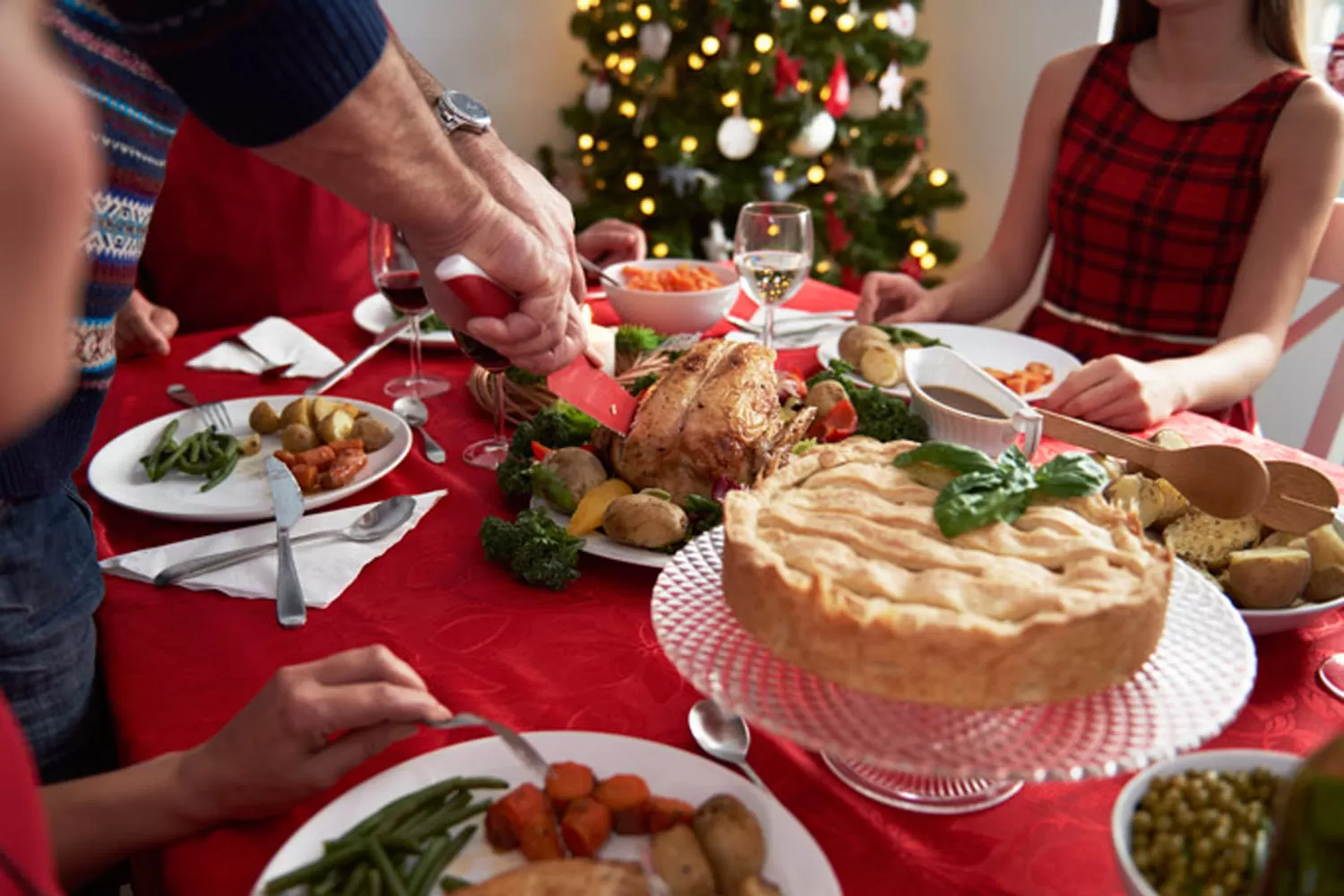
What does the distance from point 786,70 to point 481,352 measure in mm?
3710

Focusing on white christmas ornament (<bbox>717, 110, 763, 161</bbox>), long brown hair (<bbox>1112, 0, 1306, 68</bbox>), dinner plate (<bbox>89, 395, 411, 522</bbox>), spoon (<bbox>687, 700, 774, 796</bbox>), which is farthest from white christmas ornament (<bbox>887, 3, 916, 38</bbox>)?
spoon (<bbox>687, 700, 774, 796</bbox>)

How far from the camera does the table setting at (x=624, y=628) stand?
93 cm

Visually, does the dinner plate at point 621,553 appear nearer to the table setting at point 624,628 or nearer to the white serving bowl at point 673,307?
the table setting at point 624,628

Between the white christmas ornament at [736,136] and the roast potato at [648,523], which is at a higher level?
the roast potato at [648,523]

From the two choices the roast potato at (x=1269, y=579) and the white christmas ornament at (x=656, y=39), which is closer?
the roast potato at (x=1269, y=579)

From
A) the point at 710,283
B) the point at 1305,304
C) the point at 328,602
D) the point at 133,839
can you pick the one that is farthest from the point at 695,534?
the point at 1305,304

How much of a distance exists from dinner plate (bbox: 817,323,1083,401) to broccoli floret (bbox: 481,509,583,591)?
95 centimetres

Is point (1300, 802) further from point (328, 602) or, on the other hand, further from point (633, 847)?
point (328, 602)

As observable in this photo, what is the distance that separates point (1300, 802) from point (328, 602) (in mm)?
1168

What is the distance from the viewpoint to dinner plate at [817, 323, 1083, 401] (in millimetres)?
2301

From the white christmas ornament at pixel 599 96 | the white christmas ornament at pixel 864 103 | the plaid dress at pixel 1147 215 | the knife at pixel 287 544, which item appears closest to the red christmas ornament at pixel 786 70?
the white christmas ornament at pixel 864 103

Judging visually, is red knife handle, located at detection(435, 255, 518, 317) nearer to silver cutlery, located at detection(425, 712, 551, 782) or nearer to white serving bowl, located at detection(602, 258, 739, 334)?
silver cutlery, located at detection(425, 712, 551, 782)

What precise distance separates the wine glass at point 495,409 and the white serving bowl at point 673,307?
51 cm

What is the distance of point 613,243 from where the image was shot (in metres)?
2.95
